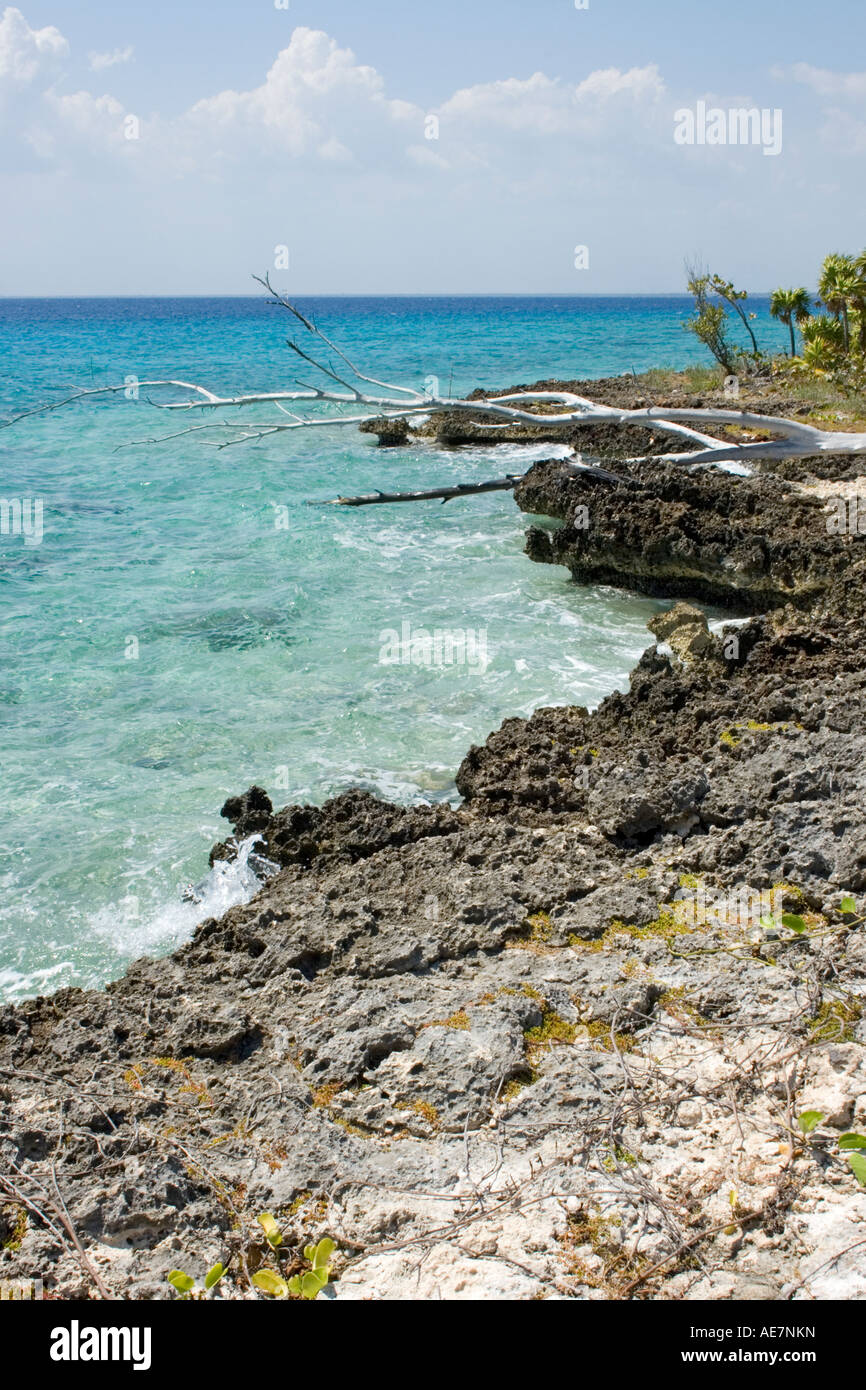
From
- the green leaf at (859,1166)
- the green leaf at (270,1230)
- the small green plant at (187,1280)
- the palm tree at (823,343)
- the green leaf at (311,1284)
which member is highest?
the palm tree at (823,343)

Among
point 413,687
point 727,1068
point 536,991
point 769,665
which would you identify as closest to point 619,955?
point 536,991

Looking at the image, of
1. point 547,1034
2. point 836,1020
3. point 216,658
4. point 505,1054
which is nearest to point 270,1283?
point 505,1054

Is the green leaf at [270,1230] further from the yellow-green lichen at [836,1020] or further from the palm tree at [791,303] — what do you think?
the palm tree at [791,303]

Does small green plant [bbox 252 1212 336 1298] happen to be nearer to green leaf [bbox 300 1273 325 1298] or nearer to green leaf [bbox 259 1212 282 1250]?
green leaf [bbox 300 1273 325 1298]

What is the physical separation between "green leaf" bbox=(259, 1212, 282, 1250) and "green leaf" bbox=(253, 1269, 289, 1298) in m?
0.23

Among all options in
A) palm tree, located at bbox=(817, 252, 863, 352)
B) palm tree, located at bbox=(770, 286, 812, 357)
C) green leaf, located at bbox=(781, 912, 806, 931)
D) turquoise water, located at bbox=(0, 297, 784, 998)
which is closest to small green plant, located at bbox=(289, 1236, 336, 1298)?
green leaf, located at bbox=(781, 912, 806, 931)

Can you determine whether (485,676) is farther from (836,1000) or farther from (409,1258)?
(409,1258)

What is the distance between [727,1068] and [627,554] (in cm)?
1219

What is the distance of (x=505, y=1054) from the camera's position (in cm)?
430

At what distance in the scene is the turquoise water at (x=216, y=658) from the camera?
8398 millimetres

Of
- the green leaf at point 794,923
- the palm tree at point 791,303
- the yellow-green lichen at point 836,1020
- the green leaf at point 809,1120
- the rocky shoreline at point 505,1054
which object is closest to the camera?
the rocky shoreline at point 505,1054

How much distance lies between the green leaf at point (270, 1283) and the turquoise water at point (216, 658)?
4.36m

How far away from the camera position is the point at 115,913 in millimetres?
7750

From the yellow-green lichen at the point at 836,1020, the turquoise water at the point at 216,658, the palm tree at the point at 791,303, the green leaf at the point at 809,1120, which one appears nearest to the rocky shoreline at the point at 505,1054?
the yellow-green lichen at the point at 836,1020
